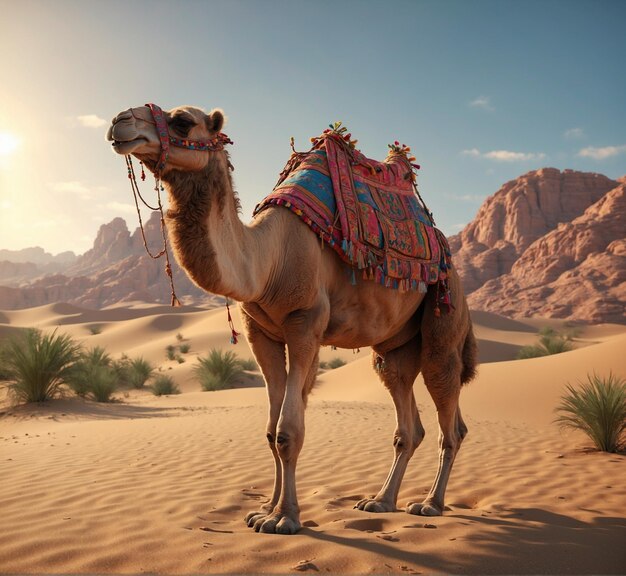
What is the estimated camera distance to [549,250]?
69125mm

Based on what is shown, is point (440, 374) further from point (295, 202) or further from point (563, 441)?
point (563, 441)

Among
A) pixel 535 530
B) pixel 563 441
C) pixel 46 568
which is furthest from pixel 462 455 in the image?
pixel 46 568

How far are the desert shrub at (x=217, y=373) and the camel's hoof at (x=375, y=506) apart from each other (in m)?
16.9

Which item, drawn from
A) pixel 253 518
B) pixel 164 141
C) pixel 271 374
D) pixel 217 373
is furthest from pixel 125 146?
pixel 217 373

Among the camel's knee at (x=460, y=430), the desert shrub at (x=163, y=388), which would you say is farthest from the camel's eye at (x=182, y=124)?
the desert shrub at (x=163, y=388)

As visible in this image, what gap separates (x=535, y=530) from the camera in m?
4.12

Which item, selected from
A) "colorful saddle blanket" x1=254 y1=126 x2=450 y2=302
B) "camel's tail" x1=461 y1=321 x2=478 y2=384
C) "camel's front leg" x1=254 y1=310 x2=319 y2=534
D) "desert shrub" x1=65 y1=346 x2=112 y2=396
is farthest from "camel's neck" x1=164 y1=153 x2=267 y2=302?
"desert shrub" x1=65 y1=346 x2=112 y2=396

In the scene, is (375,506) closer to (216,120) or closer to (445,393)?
(445,393)

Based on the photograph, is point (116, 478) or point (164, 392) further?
point (164, 392)

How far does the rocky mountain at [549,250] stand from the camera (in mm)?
56594

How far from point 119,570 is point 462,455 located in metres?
6.26

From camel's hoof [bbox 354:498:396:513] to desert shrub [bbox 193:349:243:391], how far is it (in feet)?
55.5

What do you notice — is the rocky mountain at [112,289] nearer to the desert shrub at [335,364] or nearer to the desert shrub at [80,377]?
the desert shrub at [335,364]

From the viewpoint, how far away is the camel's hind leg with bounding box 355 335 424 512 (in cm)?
506
